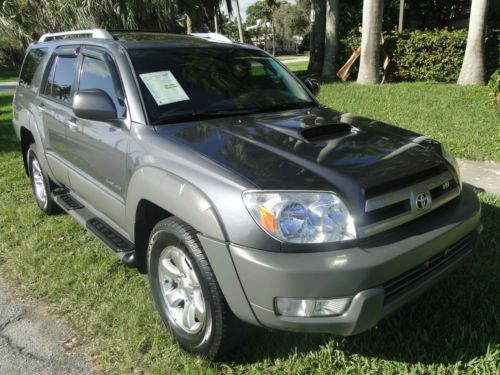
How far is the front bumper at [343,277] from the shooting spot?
2.05 m

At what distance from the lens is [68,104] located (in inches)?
152

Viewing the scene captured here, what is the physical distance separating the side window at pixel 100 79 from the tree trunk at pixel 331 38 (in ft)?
42.8

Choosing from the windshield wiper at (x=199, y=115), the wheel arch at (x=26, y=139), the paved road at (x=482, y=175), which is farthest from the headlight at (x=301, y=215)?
the wheel arch at (x=26, y=139)

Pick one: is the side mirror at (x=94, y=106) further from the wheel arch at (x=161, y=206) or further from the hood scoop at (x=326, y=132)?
the hood scoop at (x=326, y=132)

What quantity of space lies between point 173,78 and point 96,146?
750 millimetres

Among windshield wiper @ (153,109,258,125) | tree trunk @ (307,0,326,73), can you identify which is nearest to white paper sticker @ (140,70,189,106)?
windshield wiper @ (153,109,258,125)

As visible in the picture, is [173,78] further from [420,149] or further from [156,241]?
[420,149]

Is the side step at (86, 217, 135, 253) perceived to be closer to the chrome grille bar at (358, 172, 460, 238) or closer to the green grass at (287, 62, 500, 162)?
the chrome grille bar at (358, 172, 460, 238)

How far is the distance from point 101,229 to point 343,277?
2.11 m

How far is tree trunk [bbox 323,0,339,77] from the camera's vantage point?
15.2 metres

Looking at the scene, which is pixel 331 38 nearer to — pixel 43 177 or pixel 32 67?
pixel 32 67

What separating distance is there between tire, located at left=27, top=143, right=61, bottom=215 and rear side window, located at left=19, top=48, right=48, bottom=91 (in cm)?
67

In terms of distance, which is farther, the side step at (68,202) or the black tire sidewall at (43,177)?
the black tire sidewall at (43,177)

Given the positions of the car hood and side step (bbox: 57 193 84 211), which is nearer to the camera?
the car hood
